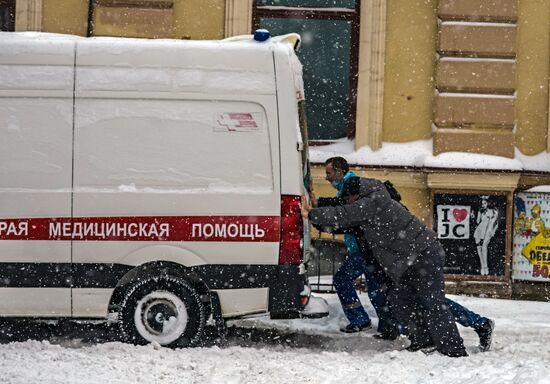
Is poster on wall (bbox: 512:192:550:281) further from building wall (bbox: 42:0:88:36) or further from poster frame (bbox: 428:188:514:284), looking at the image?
building wall (bbox: 42:0:88:36)

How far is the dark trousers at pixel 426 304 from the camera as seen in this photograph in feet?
25.1

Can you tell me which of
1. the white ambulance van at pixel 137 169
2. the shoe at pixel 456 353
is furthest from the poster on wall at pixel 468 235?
the white ambulance van at pixel 137 169

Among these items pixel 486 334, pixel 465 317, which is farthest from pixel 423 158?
pixel 486 334

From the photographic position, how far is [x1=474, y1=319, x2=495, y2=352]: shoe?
26.3 feet

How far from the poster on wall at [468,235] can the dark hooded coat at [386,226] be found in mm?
4231

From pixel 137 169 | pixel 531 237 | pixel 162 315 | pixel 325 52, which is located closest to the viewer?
pixel 137 169

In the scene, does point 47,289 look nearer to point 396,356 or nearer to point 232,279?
point 232,279

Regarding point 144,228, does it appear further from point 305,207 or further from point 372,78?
point 372,78

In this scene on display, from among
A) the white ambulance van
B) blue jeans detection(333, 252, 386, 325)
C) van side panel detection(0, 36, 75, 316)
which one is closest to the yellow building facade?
blue jeans detection(333, 252, 386, 325)

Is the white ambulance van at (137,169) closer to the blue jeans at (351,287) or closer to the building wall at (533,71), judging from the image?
the blue jeans at (351,287)

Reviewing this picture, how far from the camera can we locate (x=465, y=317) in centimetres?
814

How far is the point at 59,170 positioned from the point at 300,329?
2.71 meters

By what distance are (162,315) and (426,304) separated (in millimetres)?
1952

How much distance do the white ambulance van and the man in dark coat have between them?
0.50 meters
